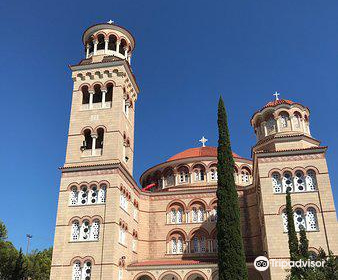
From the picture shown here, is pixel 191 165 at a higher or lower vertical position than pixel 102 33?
lower

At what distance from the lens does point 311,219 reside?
23.5 metres

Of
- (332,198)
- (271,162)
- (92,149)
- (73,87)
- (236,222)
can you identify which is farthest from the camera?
(73,87)

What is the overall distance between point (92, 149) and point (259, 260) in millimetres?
13867

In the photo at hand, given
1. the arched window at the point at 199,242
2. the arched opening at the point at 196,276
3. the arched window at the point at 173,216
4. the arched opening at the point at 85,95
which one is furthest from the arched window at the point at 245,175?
the arched opening at the point at 85,95

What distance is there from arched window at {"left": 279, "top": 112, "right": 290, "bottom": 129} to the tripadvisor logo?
9.99m

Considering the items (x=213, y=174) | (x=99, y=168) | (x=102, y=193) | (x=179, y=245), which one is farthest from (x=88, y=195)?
(x=213, y=174)

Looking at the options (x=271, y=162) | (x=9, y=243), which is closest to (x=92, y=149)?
(x=271, y=162)

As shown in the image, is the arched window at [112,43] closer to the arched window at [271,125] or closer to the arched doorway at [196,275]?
the arched window at [271,125]

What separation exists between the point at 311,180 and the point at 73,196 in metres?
16.0

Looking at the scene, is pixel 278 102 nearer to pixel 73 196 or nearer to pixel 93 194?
pixel 93 194

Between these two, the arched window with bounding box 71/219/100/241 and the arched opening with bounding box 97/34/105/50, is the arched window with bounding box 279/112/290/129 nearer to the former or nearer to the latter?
the arched window with bounding box 71/219/100/241

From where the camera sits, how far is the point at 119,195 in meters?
25.6

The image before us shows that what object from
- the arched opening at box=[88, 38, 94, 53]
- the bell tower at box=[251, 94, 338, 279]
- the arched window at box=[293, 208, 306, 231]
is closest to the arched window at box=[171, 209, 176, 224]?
the bell tower at box=[251, 94, 338, 279]

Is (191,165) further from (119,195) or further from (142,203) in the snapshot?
(119,195)
